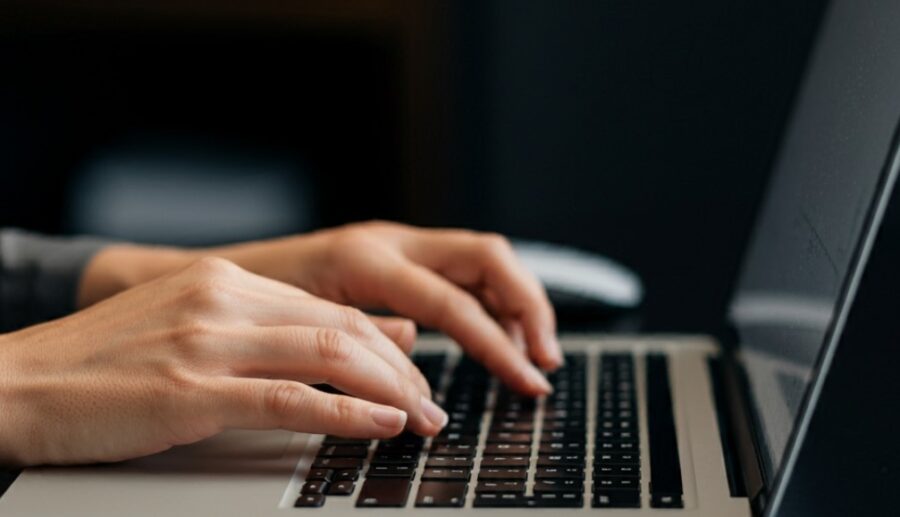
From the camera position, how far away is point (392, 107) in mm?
2125

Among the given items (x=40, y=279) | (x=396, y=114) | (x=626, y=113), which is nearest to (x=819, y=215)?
(x=40, y=279)

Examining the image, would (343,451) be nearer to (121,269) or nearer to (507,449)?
(507,449)

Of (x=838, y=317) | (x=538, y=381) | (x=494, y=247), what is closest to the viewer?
(x=838, y=317)

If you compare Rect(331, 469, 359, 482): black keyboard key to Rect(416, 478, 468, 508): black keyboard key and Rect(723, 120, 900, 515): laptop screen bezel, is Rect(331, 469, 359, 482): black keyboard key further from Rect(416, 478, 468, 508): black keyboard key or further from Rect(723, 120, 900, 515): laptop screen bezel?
Rect(723, 120, 900, 515): laptop screen bezel

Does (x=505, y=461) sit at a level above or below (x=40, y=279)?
above

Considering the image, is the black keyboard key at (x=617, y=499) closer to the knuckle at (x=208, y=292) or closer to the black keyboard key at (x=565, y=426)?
the black keyboard key at (x=565, y=426)

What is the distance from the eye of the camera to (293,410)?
62cm

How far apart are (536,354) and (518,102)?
126 centimetres

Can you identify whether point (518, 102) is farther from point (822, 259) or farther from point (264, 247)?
point (822, 259)

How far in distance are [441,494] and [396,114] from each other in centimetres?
157

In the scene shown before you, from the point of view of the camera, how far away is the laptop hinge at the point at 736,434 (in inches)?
23.7

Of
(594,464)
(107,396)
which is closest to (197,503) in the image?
(107,396)

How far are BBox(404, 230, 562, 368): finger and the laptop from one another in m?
0.03

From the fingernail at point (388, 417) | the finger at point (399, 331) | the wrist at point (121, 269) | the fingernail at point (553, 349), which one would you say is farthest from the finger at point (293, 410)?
the wrist at point (121, 269)
